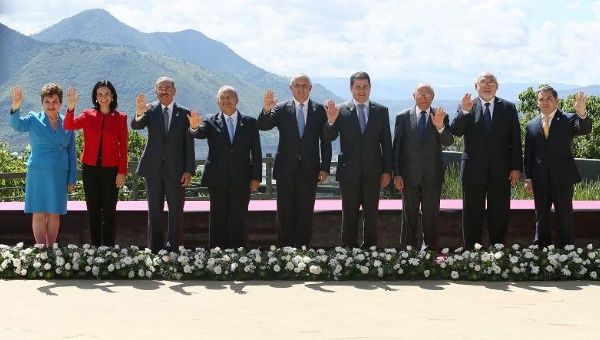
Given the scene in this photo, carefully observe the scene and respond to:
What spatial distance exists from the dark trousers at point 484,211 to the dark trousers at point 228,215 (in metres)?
2.14

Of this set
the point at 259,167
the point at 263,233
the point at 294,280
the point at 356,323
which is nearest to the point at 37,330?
the point at 356,323

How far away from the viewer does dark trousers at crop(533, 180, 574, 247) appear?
→ 8.75 meters

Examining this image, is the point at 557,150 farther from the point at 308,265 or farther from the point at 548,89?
the point at 308,265

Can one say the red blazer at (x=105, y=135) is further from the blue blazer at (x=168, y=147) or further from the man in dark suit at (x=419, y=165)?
the man in dark suit at (x=419, y=165)

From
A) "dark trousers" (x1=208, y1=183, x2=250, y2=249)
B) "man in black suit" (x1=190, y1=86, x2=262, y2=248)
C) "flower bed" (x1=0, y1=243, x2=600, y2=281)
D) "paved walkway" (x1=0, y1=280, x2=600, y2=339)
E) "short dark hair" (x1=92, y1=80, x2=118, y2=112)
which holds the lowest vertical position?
"paved walkway" (x1=0, y1=280, x2=600, y2=339)

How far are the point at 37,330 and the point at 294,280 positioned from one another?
2.64 metres

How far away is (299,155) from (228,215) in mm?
915

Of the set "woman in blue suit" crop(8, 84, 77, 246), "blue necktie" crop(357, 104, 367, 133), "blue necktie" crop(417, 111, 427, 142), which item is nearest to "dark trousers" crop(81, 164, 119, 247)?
"woman in blue suit" crop(8, 84, 77, 246)

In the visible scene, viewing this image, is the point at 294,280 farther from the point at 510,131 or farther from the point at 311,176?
the point at 510,131

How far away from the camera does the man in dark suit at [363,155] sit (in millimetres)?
8672

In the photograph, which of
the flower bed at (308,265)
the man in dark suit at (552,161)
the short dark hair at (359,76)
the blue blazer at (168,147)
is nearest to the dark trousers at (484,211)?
the man in dark suit at (552,161)

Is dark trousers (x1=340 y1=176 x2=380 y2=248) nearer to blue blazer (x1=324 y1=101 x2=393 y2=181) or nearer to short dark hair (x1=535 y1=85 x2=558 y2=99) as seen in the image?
blue blazer (x1=324 y1=101 x2=393 y2=181)

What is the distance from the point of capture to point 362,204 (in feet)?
28.9

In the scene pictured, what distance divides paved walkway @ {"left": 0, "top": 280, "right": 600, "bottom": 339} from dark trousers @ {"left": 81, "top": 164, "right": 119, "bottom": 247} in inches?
35.9
